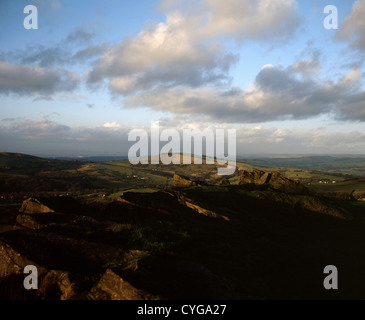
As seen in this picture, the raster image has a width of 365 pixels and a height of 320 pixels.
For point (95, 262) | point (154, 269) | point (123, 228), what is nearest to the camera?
point (154, 269)

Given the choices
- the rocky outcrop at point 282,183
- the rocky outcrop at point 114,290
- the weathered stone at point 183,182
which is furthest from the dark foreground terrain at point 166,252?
the weathered stone at point 183,182

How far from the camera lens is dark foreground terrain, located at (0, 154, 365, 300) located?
666 cm

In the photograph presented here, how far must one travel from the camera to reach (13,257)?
7270 millimetres

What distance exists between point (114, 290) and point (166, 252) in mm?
2560

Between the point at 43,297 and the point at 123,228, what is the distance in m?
3.66

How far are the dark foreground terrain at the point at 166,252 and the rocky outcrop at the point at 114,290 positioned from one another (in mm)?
24

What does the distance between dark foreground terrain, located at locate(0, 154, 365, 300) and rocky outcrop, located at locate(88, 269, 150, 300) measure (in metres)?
0.02

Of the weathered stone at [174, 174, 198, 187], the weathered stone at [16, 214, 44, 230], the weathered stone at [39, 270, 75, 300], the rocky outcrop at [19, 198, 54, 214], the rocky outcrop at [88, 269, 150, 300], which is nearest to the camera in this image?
the rocky outcrop at [88, 269, 150, 300]

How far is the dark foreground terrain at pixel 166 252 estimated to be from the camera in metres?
6.66

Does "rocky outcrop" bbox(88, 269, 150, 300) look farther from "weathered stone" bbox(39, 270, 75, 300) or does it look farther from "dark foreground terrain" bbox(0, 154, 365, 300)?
"weathered stone" bbox(39, 270, 75, 300)

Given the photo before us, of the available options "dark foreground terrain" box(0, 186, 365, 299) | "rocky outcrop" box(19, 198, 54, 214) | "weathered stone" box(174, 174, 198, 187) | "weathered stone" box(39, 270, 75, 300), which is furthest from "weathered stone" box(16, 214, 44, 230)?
"weathered stone" box(174, 174, 198, 187)
